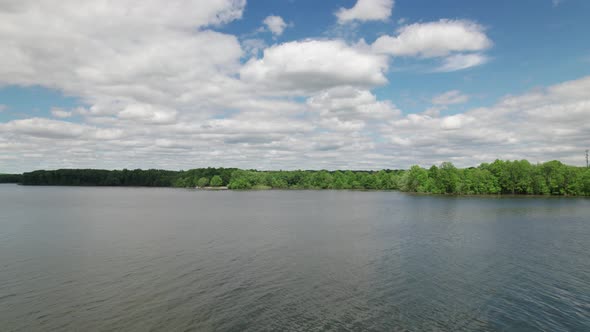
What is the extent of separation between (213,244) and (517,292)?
2547 cm

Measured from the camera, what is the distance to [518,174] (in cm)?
12950

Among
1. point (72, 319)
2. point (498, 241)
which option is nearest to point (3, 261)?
point (72, 319)

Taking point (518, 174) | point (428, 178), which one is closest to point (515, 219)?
point (518, 174)

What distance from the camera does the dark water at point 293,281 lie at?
16453mm

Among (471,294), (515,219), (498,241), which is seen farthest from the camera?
(515,219)

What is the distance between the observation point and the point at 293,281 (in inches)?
886

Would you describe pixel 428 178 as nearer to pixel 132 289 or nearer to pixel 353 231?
pixel 353 231

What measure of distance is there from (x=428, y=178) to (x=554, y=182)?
43797mm

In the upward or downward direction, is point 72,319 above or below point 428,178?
below

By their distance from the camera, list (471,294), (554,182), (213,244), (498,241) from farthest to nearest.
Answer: (554,182) → (498,241) → (213,244) → (471,294)

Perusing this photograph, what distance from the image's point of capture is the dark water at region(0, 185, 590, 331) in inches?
648

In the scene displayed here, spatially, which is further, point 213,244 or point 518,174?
point 518,174

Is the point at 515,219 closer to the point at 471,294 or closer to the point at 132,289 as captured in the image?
the point at 471,294

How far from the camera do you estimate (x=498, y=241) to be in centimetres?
3719
